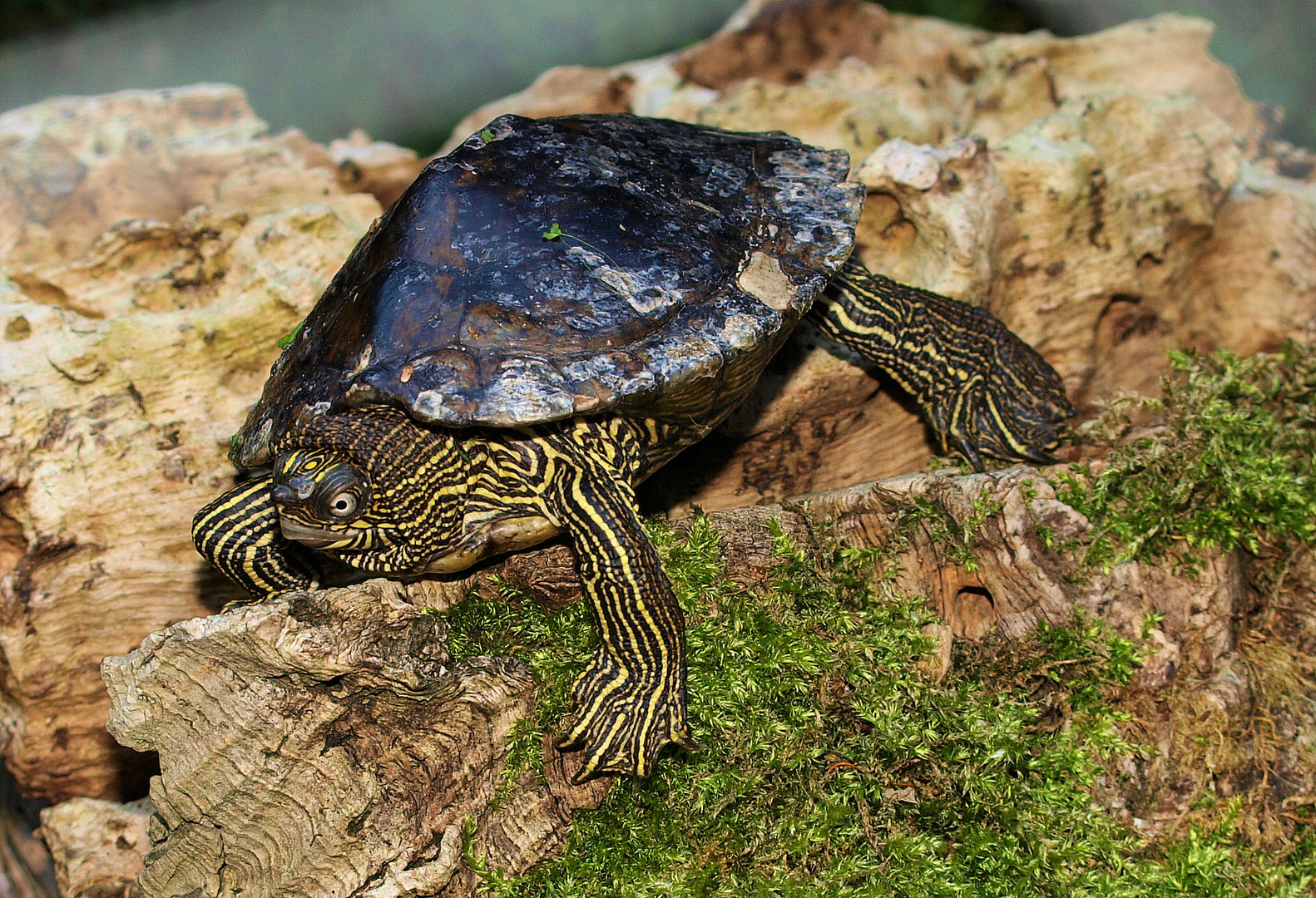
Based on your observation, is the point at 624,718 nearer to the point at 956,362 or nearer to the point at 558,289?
the point at 558,289

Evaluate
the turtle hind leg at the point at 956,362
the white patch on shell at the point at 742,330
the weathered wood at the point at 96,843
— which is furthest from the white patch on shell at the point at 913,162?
the weathered wood at the point at 96,843

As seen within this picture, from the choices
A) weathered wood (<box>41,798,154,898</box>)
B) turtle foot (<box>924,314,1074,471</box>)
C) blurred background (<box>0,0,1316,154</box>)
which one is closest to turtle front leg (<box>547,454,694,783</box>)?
turtle foot (<box>924,314,1074,471</box>)

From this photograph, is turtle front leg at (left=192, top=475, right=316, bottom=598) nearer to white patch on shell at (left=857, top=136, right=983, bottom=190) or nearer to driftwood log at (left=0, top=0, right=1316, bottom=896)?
driftwood log at (left=0, top=0, right=1316, bottom=896)

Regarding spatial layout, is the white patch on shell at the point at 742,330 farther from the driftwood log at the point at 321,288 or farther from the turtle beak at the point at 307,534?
the turtle beak at the point at 307,534

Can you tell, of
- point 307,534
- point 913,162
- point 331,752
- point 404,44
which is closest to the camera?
point 331,752

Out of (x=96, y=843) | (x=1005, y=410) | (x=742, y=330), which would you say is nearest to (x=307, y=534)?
(x=742, y=330)

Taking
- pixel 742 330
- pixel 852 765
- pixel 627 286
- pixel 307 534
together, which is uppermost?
pixel 627 286

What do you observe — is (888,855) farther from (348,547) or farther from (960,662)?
(348,547)

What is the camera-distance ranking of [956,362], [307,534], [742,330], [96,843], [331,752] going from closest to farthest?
→ 1. [331,752]
2. [307,534]
3. [742,330]
4. [96,843]
5. [956,362]
